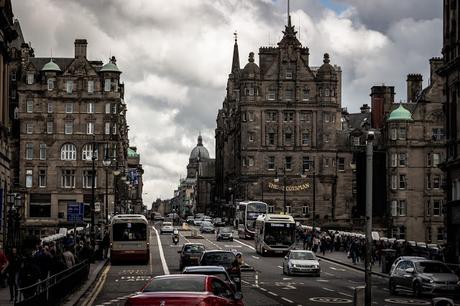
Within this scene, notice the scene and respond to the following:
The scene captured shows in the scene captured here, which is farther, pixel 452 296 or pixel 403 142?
pixel 403 142

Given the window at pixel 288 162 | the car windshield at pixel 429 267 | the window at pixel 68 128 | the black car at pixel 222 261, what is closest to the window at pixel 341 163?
the window at pixel 288 162

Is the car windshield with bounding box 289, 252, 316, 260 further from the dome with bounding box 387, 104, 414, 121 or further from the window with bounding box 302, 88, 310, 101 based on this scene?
the window with bounding box 302, 88, 310, 101

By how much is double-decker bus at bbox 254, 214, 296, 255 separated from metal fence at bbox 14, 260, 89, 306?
111ft

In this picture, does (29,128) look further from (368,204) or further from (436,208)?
(368,204)

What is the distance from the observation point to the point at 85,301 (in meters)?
32.7

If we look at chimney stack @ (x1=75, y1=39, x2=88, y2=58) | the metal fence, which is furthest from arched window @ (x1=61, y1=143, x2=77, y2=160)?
the metal fence

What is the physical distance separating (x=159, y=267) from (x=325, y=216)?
76.5m

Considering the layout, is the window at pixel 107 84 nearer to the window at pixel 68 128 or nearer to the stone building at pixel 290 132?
the window at pixel 68 128

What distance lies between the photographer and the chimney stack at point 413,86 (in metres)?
118

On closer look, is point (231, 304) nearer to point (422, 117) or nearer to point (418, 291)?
point (418, 291)

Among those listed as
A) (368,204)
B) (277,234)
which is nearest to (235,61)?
(277,234)

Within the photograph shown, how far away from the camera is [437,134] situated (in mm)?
109312

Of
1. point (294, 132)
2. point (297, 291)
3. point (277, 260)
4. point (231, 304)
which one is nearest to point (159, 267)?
point (277, 260)

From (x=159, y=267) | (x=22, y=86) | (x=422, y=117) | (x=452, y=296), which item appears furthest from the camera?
(x=22, y=86)
